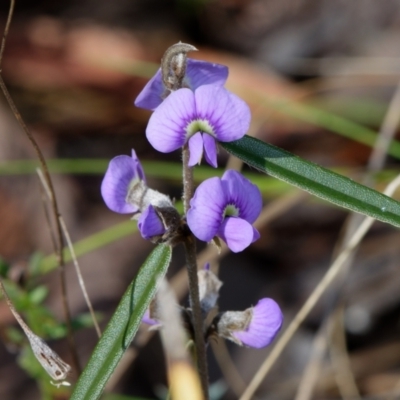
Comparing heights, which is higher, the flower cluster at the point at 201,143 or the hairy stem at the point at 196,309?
the flower cluster at the point at 201,143

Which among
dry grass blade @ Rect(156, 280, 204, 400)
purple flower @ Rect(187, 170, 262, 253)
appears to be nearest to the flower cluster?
purple flower @ Rect(187, 170, 262, 253)

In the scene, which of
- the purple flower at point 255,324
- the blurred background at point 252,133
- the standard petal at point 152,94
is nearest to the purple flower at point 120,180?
the standard petal at point 152,94

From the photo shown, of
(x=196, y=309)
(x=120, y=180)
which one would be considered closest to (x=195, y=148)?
(x=120, y=180)

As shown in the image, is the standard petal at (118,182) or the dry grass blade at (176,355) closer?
the dry grass blade at (176,355)

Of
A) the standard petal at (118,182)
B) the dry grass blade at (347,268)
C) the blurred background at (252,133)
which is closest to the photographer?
the standard petal at (118,182)

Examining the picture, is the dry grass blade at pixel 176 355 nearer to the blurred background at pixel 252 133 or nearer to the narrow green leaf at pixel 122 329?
the narrow green leaf at pixel 122 329

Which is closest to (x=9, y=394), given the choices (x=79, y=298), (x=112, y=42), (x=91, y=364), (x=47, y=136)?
(x=79, y=298)

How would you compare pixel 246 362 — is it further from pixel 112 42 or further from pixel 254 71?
pixel 112 42

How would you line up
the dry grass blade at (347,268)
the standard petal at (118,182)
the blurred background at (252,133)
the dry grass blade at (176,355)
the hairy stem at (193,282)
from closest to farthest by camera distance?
the dry grass blade at (176,355)
the hairy stem at (193,282)
the standard petal at (118,182)
the dry grass blade at (347,268)
the blurred background at (252,133)
